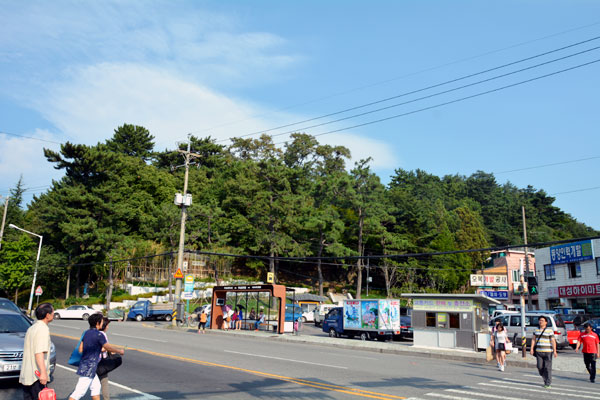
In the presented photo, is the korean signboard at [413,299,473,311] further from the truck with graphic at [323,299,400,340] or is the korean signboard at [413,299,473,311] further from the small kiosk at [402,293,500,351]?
the truck with graphic at [323,299,400,340]

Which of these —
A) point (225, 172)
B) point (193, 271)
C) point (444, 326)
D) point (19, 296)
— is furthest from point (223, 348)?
point (225, 172)

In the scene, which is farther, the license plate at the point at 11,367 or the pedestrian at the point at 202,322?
the pedestrian at the point at 202,322

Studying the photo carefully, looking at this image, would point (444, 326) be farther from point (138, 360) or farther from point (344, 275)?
point (344, 275)

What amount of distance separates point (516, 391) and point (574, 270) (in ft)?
118

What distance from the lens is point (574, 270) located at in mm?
41156

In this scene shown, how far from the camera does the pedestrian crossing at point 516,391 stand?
976 centimetres

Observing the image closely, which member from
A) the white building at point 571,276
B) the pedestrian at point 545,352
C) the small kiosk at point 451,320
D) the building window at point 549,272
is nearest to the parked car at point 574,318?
the small kiosk at point 451,320

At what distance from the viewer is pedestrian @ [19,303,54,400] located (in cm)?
626

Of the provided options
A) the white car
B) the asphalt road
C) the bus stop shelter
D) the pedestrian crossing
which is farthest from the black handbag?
the white car

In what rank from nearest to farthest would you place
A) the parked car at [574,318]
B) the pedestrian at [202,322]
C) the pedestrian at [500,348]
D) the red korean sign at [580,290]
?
1. the pedestrian at [500,348]
2. the parked car at [574,318]
3. the pedestrian at [202,322]
4. the red korean sign at [580,290]

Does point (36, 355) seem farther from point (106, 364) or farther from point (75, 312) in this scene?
point (75, 312)

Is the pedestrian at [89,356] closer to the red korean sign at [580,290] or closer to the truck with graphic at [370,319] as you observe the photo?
the truck with graphic at [370,319]

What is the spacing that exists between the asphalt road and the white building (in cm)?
2747

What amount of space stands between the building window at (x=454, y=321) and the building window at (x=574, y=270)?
987 inches
